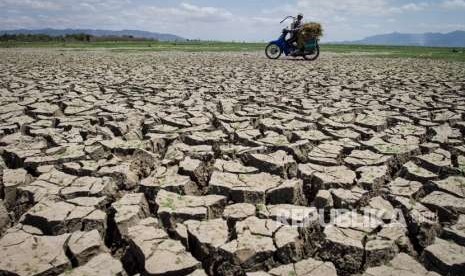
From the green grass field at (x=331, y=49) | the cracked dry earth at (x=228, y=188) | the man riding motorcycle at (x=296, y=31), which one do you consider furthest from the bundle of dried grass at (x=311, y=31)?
the cracked dry earth at (x=228, y=188)

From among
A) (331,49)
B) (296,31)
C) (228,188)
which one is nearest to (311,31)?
(296,31)

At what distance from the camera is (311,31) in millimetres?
13445

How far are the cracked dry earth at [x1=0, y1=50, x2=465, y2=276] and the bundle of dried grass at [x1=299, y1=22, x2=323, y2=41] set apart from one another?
29.5 feet

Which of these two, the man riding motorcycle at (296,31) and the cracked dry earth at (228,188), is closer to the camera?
the cracked dry earth at (228,188)

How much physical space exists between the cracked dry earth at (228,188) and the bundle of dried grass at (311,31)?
899cm

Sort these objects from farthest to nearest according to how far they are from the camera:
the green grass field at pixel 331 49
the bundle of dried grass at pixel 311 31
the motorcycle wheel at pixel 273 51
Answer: the green grass field at pixel 331 49 < the motorcycle wheel at pixel 273 51 < the bundle of dried grass at pixel 311 31

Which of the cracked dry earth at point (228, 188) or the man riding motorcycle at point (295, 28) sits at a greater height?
the man riding motorcycle at point (295, 28)

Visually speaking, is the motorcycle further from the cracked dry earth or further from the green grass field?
the cracked dry earth

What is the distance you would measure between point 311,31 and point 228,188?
480 inches

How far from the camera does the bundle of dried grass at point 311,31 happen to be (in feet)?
43.8

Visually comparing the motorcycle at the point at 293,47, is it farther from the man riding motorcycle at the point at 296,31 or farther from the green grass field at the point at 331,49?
the green grass field at the point at 331,49

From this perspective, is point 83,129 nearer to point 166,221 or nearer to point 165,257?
point 166,221

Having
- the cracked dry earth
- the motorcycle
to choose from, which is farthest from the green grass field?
the cracked dry earth

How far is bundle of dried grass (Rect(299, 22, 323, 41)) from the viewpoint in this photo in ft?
43.8
